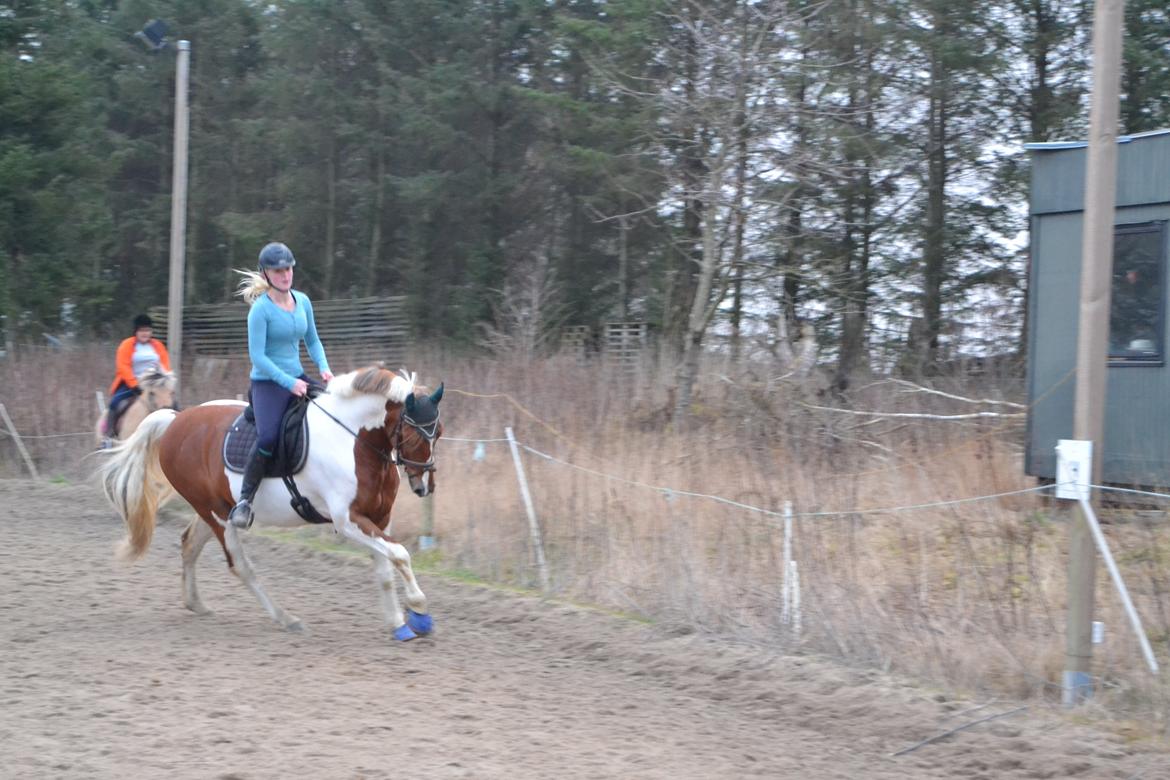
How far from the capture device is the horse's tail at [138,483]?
28.1 feet

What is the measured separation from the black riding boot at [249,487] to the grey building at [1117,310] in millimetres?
7341

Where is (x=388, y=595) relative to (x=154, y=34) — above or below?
below

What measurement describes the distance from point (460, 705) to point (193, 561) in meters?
3.20

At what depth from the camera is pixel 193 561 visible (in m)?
8.37

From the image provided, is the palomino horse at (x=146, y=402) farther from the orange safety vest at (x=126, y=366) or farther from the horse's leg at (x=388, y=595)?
the horse's leg at (x=388, y=595)

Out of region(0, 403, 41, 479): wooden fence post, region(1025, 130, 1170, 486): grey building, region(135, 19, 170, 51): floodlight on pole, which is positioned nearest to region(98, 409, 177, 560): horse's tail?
region(1025, 130, 1170, 486): grey building

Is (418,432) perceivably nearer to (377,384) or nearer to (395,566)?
(377,384)

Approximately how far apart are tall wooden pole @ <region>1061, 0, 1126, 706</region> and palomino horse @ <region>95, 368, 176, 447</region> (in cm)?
945

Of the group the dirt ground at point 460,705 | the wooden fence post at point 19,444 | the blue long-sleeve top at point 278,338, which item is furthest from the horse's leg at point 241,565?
the wooden fence post at point 19,444

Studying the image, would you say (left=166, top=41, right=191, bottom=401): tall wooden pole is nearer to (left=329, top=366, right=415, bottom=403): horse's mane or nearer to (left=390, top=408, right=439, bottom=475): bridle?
(left=329, top=366, right=415, bottom=403): horse's mane

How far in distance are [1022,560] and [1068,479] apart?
3.76 feet

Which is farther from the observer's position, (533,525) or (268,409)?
(533,525)

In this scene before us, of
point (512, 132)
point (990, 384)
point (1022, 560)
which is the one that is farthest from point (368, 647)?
point (512, 132)

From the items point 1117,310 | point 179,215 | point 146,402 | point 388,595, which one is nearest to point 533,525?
point 388,595
